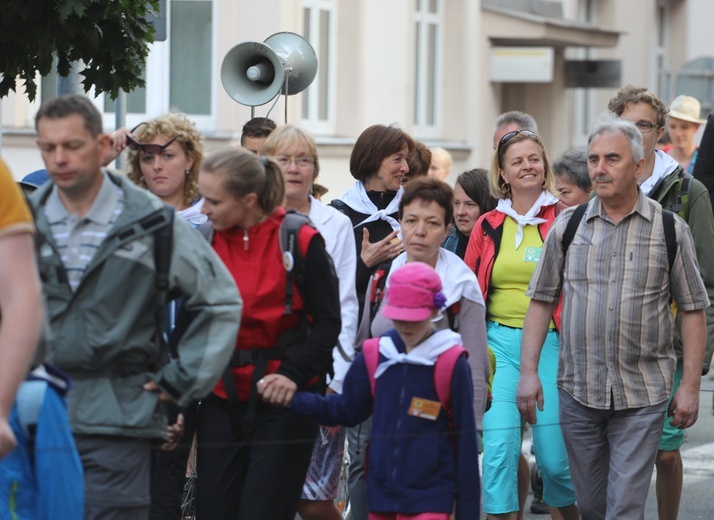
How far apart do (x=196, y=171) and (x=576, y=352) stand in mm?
1899

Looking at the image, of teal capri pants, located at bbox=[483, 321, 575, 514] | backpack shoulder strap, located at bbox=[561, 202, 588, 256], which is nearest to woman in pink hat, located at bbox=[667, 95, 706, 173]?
teal capri pants, located at bbox=[483, 321, 575, 514]

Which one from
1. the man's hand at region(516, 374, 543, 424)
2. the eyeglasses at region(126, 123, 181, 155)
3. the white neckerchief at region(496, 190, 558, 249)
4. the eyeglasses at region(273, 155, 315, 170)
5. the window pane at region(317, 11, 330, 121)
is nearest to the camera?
the man's hand at region(516, 374, 543, 424)

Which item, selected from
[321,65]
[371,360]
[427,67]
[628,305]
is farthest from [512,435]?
[427,67]

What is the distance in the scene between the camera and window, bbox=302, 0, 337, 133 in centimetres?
1997

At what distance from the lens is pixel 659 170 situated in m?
7.99

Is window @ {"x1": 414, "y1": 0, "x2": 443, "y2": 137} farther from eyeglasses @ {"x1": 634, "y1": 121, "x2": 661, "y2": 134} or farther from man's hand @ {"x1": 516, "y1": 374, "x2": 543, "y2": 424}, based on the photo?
man's hand @ {"x1": 516, "y1": 374, "x2": 543, "y2": 424}

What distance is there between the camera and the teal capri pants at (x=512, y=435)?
299 inches

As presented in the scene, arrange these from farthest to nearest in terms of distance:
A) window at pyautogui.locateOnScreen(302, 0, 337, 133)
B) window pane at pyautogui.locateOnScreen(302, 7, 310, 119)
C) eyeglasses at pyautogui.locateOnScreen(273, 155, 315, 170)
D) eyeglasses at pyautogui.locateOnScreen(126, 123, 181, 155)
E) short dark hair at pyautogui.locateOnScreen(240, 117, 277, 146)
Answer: window at pyautogui.locateOnScreen(302, 0, 337, 133), window pane at pyautogui.locateOnScreen(302, 7, 310, 119), short dark hair at pyautogui.locateOnScreen(240, 117, 277, 146), eyeglasses at pyautogui.locateOnScreen(126, 123, 181, 155), eyeglasses at pyautogui.locateOnScreen(273, 155, 315, 170)

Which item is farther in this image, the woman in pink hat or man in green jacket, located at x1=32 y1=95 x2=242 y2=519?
the woman in pink hat

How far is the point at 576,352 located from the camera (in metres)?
6.87

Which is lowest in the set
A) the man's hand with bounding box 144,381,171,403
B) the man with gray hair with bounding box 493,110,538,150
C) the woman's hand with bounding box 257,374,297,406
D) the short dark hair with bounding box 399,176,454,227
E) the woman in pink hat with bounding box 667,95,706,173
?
the woman's hand with bounding box 257,374,297,406

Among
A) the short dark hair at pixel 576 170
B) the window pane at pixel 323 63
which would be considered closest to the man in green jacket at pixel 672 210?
the short dark hair at pixel 576 170

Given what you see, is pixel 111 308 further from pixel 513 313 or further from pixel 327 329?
pixel 513 313

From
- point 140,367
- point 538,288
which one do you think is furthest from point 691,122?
point 140,367
